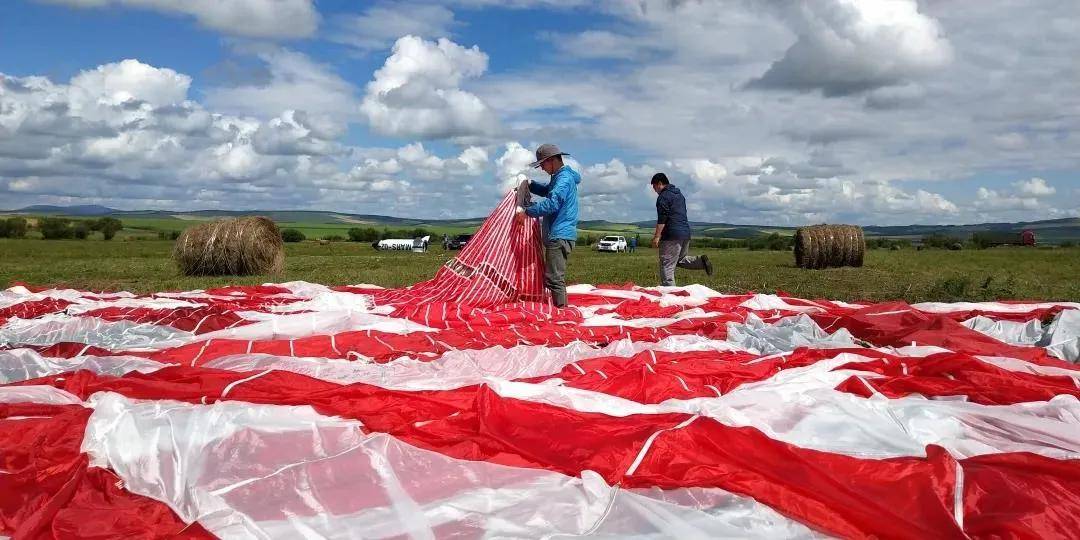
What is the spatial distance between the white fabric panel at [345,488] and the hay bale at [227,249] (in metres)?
13.6

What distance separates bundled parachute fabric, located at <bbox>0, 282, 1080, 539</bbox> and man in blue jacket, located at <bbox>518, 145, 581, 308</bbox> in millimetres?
2532

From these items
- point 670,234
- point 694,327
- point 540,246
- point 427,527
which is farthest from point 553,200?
point 427,527

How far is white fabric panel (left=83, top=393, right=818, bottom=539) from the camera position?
8.59ft

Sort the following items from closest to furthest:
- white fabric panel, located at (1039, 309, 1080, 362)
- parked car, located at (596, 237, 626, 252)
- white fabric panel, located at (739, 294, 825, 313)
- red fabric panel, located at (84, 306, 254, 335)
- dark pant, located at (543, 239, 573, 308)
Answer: white fabric panel, located at (1039, 309, 1080, 362), red fabric panel, located at (84, 306, 254, 335), white fabric panel, located at (739, 294, 825, 313), dark pant, located at (543, 239, 573, 308), parked car, located at (596, 237, 626, 252)

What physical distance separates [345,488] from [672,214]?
838 cm

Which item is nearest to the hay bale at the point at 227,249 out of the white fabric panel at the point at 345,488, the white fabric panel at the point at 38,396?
the white fabric panel at the point at 38,396

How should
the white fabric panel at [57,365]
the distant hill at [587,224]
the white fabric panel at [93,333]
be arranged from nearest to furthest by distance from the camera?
the white fabric panel at [57,365], the white fabric panel at [93,333], the distant hill at [587,224]

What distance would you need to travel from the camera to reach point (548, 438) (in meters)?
3.42

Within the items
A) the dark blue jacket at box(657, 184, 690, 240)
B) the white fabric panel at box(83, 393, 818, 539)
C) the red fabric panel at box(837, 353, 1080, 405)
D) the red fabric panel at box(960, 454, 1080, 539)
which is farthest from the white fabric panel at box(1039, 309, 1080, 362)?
the dark blue jacket at box(657, 184, 690, 240)

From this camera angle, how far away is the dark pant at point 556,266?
8281mm

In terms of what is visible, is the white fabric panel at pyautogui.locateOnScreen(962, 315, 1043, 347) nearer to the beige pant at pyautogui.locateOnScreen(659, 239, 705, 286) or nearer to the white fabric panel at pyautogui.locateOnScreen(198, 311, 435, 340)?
the white fabric panel at pyautogui.locateOnScreen(198, 311, 435, 340)

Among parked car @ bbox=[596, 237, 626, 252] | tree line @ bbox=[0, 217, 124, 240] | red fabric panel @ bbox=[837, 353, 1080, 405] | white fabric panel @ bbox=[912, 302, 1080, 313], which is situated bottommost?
parked car @ bbox=[596, 237, 626, 252]

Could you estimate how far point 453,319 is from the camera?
7.17 metres

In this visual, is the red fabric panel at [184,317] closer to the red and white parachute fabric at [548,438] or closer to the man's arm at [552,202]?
the red and white parachute fabric at [548,438]
